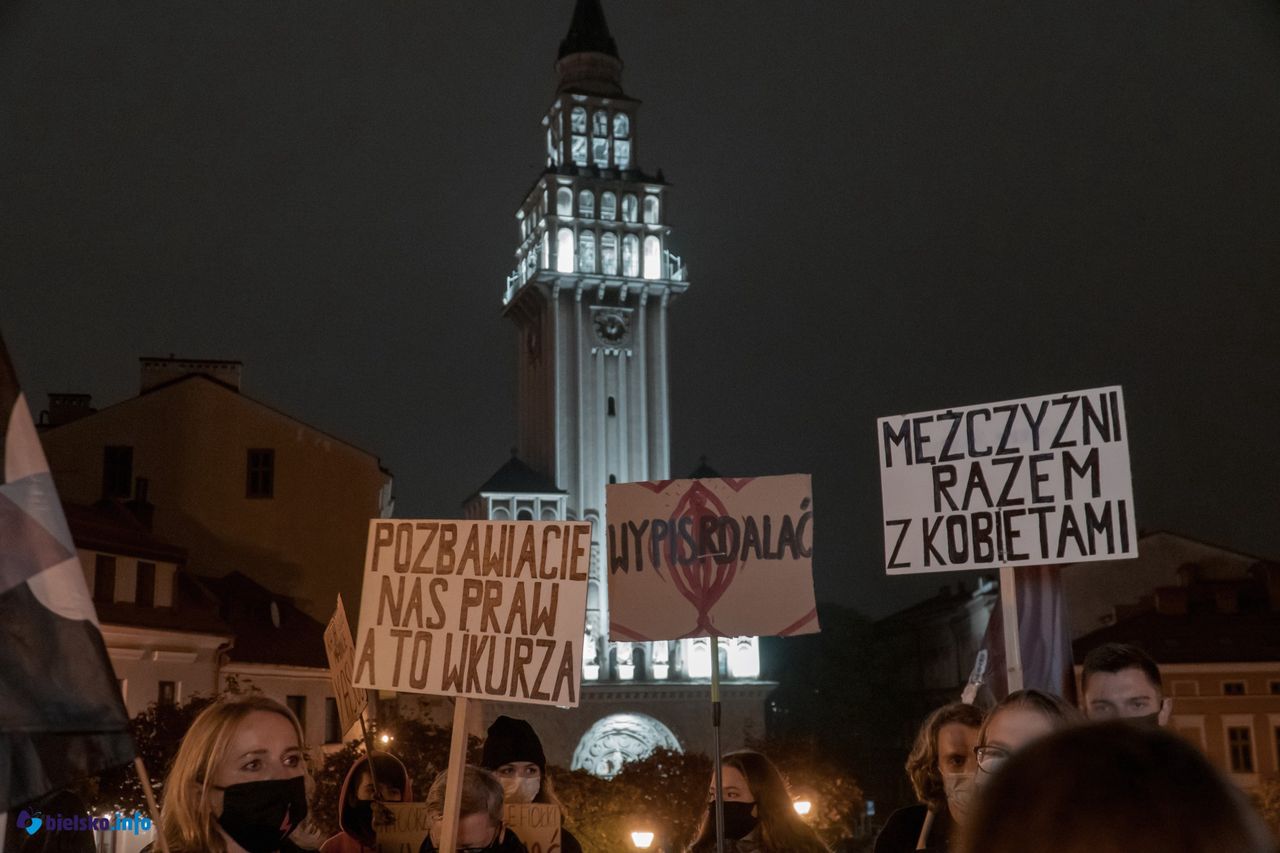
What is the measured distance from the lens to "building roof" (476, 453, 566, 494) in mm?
73875

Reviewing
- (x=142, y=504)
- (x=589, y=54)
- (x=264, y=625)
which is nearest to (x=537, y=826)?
(x=264, y=625)

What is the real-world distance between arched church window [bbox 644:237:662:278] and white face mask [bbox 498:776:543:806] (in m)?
71.2

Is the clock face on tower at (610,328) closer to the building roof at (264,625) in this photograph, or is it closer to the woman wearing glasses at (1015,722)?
the building roof at (264,625)

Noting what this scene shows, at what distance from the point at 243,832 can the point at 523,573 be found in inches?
112

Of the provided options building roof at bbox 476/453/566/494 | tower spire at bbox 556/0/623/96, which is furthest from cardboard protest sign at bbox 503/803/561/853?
tower spire at bbox 556/0/623/96

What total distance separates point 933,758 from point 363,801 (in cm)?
292

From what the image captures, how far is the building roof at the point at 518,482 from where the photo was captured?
73.9m

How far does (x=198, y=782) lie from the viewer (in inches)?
173

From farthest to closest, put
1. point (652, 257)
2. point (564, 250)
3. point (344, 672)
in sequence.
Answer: point (652, 257)
point (564, 250)
point (344, 672)

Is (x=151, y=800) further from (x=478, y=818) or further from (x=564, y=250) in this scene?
(x=564, y=250)

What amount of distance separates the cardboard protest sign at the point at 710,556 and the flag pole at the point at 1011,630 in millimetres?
1041

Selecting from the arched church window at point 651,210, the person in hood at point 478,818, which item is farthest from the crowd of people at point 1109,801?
the arched church window at point 651,210

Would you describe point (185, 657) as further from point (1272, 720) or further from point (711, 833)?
point (1272, 720)

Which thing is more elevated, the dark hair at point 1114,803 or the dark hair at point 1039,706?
the dark hair at point 1039,706
